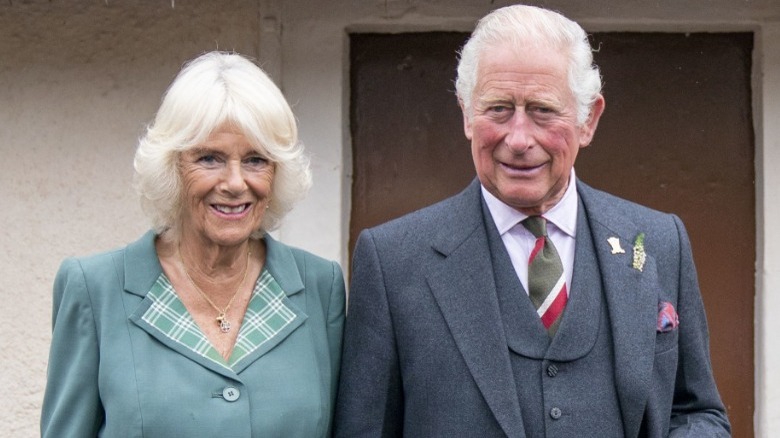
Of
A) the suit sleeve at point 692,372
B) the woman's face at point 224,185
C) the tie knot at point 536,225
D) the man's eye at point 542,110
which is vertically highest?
the man's eye at point 542,110

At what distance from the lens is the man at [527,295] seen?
9.16 feet

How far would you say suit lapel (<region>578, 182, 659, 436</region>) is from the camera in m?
2.82

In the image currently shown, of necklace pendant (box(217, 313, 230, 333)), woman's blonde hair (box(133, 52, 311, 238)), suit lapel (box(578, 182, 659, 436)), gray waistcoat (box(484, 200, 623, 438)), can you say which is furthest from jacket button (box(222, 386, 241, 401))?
suit lapel (box(578, 182, 659, 436))

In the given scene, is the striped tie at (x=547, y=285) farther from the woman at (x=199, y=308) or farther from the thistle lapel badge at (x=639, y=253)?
the woman at (x=199, y=308)

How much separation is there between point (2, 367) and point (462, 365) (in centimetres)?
217

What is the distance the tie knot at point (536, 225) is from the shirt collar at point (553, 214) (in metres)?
0.01

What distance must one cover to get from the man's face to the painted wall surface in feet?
5.05

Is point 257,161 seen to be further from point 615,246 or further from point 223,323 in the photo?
point 615,246

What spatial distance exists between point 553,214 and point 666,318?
36cm

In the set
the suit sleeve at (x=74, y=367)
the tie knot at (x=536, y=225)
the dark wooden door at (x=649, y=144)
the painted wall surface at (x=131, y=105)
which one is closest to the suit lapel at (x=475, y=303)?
the tie knot at (x=536, y=225)

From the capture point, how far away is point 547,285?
114 inches

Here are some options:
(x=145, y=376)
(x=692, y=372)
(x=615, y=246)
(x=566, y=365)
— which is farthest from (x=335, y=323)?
(x=692, y=372)

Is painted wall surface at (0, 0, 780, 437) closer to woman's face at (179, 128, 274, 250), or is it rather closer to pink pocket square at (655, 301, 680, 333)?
woman's face at (179, 128, 274, 250)

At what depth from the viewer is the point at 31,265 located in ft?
14.4
